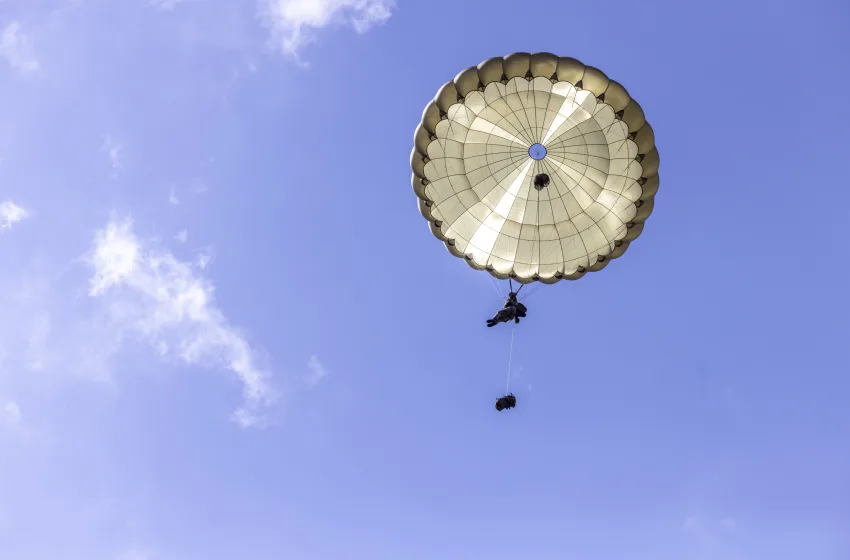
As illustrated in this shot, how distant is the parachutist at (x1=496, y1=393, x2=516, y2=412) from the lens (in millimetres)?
26375

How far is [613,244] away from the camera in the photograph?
27844 mm

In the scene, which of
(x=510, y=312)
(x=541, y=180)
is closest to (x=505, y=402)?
(x=510, y=312)

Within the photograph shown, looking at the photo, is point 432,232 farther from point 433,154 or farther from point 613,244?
point 613,244

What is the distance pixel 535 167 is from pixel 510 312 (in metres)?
5.16

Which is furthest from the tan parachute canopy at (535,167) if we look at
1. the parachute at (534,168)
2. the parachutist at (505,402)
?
the parachutist at (505,402)

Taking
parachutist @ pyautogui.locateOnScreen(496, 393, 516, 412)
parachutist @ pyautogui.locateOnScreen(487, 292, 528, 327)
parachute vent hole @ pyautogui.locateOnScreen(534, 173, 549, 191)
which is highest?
parachute vent hole @ pyautogui.locateOnScreen(534, 173, 549, 191)

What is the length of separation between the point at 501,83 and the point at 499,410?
10.8 m

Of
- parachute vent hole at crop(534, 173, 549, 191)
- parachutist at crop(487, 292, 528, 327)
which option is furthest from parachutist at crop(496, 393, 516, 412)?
parachute vent hole at crop(534, 173, 549, 191)

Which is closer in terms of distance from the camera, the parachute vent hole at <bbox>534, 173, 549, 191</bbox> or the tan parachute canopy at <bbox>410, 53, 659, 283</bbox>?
the tan parachute canopy at <bbox>410, 53, 659, 283</bbox>

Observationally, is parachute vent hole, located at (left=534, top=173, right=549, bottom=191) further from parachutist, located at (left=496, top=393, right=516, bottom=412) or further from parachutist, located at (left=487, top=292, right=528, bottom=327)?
parachutist, located at (left=496, top=393, right=516, bottom=412)

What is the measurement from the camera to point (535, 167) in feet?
89.9

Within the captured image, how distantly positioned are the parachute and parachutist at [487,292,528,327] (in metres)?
1.46

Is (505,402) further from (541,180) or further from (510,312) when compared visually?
(541,180)

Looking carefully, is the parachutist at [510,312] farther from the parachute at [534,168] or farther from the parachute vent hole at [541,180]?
the parachute vent hole at [541,180]
